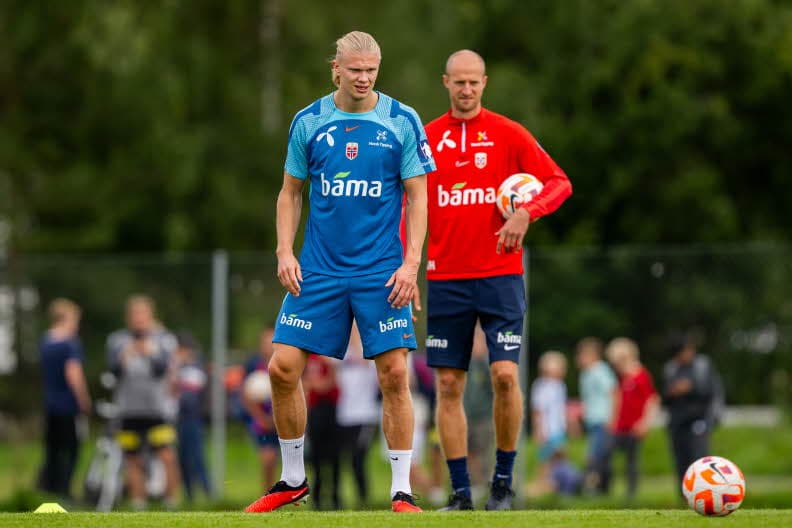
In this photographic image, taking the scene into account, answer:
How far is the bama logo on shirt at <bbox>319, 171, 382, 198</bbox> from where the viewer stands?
7.91 m

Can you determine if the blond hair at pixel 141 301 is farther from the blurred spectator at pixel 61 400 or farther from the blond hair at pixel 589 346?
the blond hair at pixel 589 346

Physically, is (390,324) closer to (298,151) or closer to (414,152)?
(414,152)

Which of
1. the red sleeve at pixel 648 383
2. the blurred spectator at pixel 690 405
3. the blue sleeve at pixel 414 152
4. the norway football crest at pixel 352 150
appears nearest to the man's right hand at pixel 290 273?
the norway football crest at pixel 352 150

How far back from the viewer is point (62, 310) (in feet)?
55.3

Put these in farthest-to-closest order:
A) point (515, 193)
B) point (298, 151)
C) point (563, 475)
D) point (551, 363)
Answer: point (551, 363) → point (563, 475) → point (515, 193) → point (298, 151)

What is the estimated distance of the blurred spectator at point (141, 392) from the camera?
A: 53.1 ft

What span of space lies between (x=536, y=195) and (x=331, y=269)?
1.53m

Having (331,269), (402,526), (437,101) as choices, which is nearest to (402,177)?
(331,269)

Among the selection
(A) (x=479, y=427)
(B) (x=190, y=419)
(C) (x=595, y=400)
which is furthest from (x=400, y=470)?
(C) (x=595, y=400)

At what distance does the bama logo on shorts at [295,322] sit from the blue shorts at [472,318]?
1.21 meters

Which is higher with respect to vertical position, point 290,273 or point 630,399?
point 290,273

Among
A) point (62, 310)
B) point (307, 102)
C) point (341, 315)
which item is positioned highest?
point (307, 102)

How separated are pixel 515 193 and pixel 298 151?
1486mm

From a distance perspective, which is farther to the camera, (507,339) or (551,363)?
(551,363)
